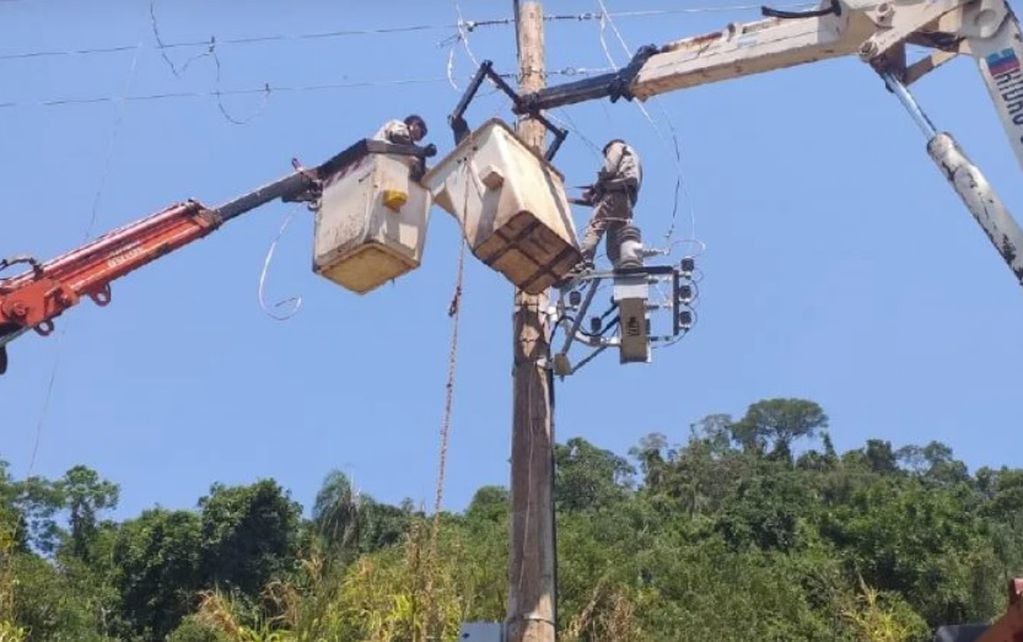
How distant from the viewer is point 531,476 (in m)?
7.47

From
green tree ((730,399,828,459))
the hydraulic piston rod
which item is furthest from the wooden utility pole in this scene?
→ green tree ((730,399,828,459))

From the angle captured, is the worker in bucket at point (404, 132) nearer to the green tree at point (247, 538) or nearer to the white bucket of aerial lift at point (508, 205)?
the white bucket of aerial lift at point (508, 205)

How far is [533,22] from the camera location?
9.06m

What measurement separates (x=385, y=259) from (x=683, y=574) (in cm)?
1746

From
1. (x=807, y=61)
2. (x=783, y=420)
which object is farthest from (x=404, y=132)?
(x=783, y=420)

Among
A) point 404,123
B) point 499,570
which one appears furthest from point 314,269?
point 499,570

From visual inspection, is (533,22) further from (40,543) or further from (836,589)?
(40,543)

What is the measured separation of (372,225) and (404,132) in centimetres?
74

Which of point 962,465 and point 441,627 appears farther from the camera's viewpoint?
point 962,465

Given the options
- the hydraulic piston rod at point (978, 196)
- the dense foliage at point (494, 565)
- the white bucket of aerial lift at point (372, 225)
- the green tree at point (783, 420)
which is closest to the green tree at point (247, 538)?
the dense foliage at point (494, 565)

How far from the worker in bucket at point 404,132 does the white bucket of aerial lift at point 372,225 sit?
14 centimetres

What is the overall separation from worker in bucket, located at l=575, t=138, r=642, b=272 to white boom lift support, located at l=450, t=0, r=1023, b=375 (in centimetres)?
21

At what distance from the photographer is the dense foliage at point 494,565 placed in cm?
1216

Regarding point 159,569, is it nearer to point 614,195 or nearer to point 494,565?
point 494,565
